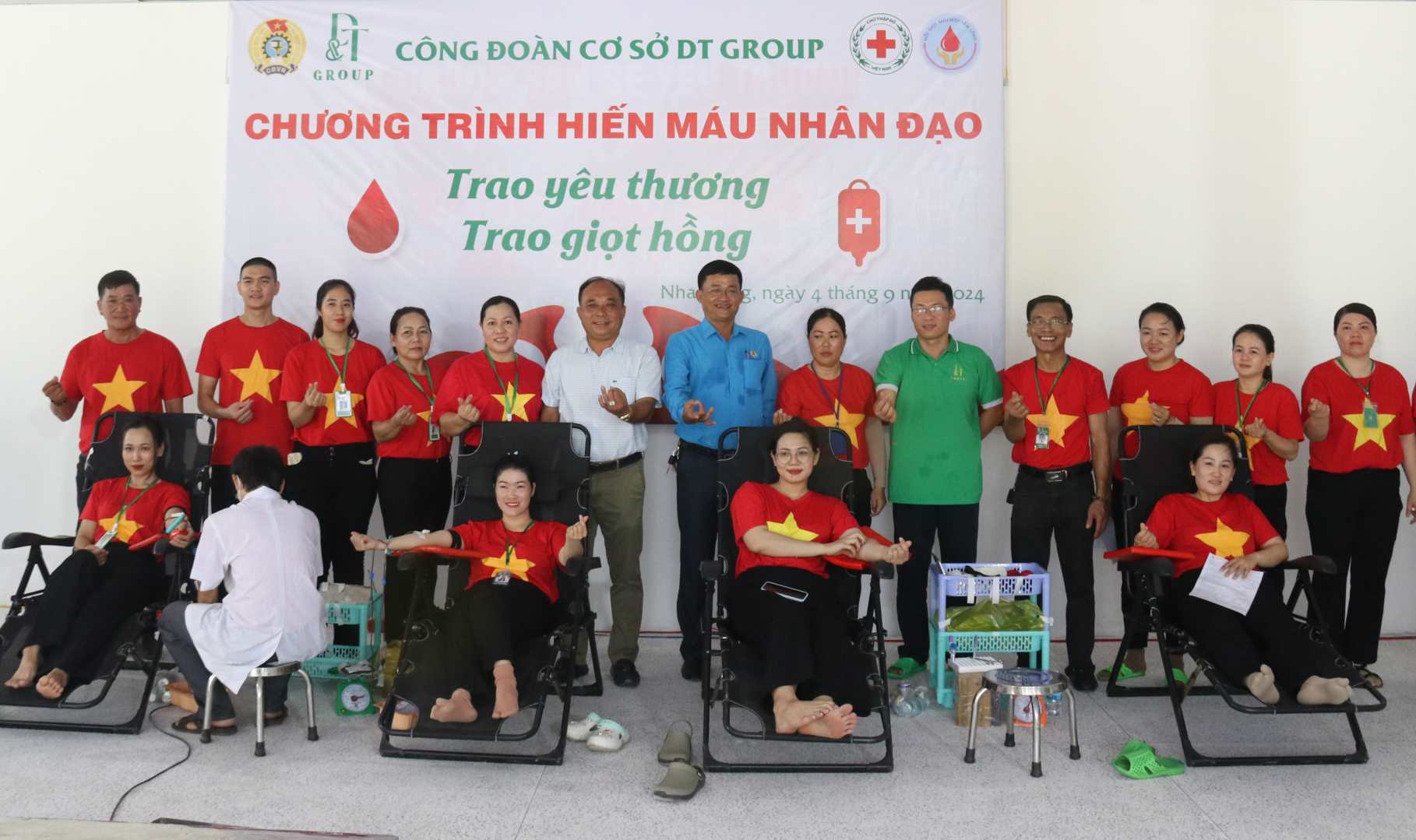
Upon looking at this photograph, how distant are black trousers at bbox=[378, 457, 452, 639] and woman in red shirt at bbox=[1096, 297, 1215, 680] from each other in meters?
2.92

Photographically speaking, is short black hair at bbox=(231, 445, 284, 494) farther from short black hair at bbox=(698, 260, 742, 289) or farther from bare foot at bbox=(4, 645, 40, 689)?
short black hair at bbox=(698, 260, 742, 289)

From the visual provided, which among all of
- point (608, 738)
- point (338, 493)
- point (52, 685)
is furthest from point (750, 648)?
point (52, 685)

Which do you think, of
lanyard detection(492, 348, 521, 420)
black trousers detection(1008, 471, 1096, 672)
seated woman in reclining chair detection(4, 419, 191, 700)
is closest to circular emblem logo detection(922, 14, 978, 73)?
black trousers detection(1008, 471, 1096, 672)

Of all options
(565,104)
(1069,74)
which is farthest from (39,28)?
(1069,74)

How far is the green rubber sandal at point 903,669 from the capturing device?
168 inches

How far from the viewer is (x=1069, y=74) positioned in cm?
489

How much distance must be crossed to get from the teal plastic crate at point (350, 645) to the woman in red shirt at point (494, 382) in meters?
0.80

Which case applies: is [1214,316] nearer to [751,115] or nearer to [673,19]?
[751,115]

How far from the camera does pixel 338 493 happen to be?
429 centimetres

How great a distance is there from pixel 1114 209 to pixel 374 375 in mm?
3568

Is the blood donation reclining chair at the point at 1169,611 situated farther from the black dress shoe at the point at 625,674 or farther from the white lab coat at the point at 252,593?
the white lab coat at the point at 252,593

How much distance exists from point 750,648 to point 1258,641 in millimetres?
1775

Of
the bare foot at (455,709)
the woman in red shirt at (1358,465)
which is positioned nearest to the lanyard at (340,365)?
the bare foot at (455,709)

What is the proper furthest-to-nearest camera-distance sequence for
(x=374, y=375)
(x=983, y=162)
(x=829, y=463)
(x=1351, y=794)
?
(x=983, y=162), (x=374, y=375), (x=829, y=463), (x=1351, y=794)
